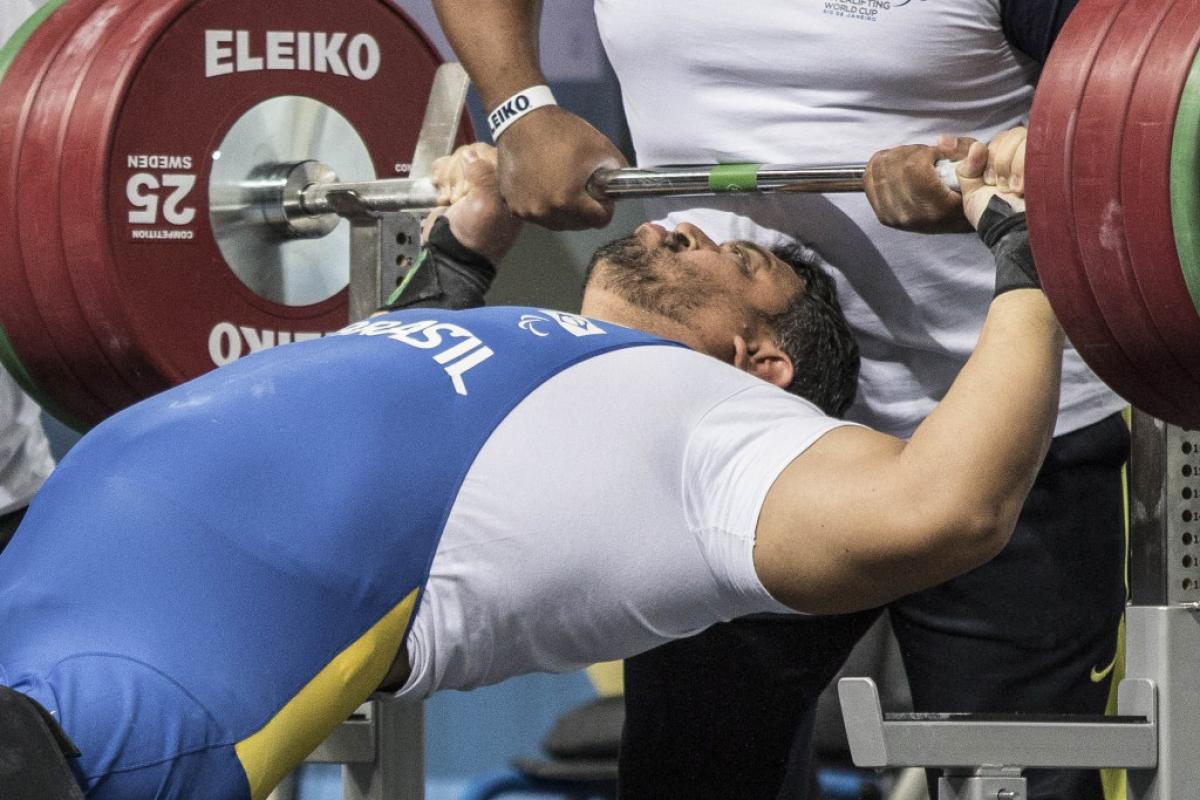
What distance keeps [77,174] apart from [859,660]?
4.47 ft

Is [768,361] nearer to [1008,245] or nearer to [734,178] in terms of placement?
[734,178]

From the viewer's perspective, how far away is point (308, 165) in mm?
2238

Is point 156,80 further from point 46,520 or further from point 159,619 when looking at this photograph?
point 159,619

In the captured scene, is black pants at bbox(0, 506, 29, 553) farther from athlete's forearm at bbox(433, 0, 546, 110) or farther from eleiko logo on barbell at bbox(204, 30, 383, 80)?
athlete's forearm at bbox(433, 0, 546, 110)

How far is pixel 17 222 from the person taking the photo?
7.00 ft

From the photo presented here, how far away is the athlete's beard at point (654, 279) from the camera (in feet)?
6.05

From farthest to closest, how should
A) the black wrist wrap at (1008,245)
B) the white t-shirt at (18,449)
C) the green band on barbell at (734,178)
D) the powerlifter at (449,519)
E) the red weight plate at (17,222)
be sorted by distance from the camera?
the white t-shirt at (18,449) → the red weight plate at (17,222) → the green band on barbell at (734,178) → the black wrist wrap at (1008,245) → the powerlifter at (449,519)

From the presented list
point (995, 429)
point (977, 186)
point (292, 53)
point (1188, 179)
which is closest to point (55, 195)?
point (292, 53)

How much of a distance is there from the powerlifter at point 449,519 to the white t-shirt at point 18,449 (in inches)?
40.7

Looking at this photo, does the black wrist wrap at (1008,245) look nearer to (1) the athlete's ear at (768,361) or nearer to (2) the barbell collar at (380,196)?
(1) the athlete's ear at (768,361)

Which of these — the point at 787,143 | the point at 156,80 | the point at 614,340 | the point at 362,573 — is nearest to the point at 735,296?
the point at 787,143

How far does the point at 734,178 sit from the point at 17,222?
89cm

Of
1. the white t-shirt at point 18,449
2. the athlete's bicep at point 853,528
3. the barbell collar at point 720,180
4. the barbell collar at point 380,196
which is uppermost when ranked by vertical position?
the barbell collar at point 720,180

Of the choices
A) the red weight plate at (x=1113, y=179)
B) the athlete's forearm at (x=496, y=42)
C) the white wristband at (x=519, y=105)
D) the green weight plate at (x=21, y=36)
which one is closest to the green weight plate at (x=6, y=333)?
the green weight plate at (x=21, y=36)
